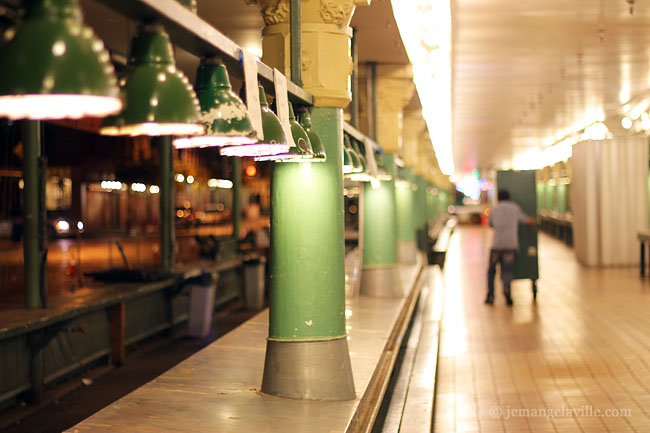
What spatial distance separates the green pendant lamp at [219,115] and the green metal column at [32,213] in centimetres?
535

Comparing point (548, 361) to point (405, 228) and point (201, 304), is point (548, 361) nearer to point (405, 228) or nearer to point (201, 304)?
point (201, 304)

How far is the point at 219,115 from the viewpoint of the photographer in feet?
8.40

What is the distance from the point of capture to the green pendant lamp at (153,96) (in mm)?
1992

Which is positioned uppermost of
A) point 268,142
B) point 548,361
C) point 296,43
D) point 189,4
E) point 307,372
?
point 296,43

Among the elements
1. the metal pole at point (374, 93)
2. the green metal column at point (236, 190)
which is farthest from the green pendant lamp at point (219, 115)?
the green metal column at point (236, 190)

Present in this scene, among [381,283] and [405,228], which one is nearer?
[381,283]

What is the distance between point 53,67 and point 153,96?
0.45 metres

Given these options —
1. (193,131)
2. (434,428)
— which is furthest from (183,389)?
(193,131)

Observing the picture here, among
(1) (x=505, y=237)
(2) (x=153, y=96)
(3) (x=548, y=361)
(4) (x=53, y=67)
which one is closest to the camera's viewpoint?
(4) (x=53, y=67)

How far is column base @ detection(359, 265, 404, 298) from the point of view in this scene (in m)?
9.63

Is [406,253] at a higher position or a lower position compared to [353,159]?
lower

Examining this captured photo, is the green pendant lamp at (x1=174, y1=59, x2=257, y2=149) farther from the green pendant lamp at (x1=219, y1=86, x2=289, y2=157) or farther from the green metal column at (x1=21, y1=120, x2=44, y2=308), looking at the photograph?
the green metal column at (x1=21, y1=120, x2=44, y2=308)

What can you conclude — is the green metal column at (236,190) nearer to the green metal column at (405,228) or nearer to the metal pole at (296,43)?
the green metal column at (405,228)

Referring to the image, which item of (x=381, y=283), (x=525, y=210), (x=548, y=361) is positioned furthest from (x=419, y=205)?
(x=548, y=361)
